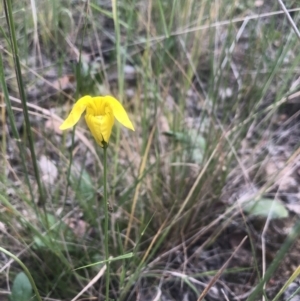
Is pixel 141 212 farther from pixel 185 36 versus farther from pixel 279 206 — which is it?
pixel 185 36

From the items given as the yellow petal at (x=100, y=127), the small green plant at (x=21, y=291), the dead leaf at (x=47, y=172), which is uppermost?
the yellow petal at (x=100, y=127)

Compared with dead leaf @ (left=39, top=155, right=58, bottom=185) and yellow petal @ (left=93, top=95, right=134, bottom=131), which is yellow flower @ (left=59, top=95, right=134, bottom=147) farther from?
dead leaf @ (left=39, top=155, right=58, bottom=185)

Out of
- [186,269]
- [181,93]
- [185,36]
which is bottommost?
[186,269]

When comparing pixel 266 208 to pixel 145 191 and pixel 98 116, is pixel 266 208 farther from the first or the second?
pixel 98 116

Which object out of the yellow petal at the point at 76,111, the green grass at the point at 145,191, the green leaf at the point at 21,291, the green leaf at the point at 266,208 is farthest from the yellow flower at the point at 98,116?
the green leaf at the point at 266,208

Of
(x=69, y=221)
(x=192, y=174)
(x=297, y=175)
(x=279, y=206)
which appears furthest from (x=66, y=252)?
(x=297, y=175)

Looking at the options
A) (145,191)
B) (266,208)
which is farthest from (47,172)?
(266,208)

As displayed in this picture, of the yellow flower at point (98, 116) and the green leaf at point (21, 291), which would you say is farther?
the green leaf at point (21, 291)

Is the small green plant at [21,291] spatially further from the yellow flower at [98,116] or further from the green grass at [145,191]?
the yellow flower at [98,116]
